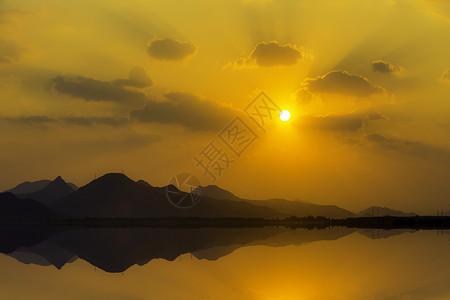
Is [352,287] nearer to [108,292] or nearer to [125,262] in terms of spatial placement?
[108,292]

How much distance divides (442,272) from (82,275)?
2462 centimetres

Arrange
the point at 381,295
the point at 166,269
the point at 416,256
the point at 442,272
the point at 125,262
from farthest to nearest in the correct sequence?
the point at 416,256 < the point at 125,262 < the point at 166,269 < the point at 442,272 < the point at 381,295

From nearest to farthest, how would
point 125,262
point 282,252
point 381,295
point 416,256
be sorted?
point 381,295, point 125,262, point 416,256, point 282,252

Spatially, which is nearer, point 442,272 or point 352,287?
point 352,287

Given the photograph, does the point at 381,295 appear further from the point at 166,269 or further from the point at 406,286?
the point at 166,269

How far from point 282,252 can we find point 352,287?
21.7 metres

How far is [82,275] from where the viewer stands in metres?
36.3

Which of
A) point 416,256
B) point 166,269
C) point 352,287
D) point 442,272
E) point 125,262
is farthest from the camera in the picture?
point 416,256

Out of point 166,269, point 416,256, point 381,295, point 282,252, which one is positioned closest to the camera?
point 381,295

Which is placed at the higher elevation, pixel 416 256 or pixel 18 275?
pixel 416 256

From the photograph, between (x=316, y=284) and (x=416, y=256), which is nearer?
(x=316, y=284)

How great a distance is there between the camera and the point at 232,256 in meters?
47.2

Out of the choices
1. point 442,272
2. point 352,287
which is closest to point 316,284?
point 352,287

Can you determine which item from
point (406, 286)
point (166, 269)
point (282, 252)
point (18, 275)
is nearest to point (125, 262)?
point (166, 269)
